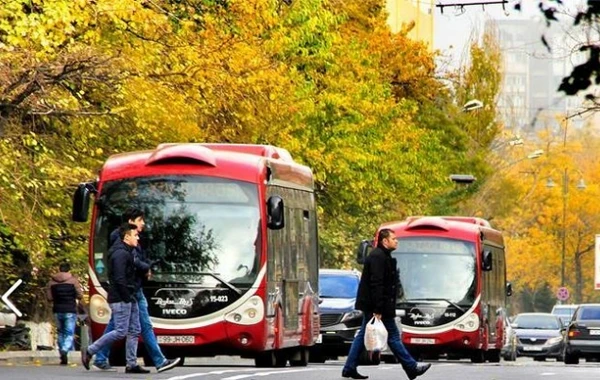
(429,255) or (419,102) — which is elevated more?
(419,102)

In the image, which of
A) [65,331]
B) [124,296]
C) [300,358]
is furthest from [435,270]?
[124,296]

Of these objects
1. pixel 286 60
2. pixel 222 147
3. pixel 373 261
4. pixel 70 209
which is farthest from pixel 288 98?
pixel 373 261

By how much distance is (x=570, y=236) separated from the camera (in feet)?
370

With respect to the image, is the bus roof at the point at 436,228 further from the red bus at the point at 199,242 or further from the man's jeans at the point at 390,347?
the man's jeans at the point at 390,347

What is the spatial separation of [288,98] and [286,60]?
262 centimetres

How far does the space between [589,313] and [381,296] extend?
28987 mm

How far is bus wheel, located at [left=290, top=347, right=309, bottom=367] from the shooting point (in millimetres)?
30000

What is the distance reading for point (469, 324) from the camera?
38.9m

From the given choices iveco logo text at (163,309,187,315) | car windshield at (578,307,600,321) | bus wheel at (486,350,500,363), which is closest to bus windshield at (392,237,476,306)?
bus wheel at (486,350,500,363)

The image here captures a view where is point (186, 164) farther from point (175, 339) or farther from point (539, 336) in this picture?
point (539, 336)

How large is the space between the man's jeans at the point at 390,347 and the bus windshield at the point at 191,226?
290 centimetres

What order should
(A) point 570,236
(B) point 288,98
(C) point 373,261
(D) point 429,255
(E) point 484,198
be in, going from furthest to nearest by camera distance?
(A) point 570,236 → (E) point 484,198 → (B) point 288,98 → (D) point 429,255 → (C) point 373,261

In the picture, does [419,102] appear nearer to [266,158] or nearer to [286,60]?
[286,60]

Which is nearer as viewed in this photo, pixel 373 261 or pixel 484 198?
pixel 373 261
